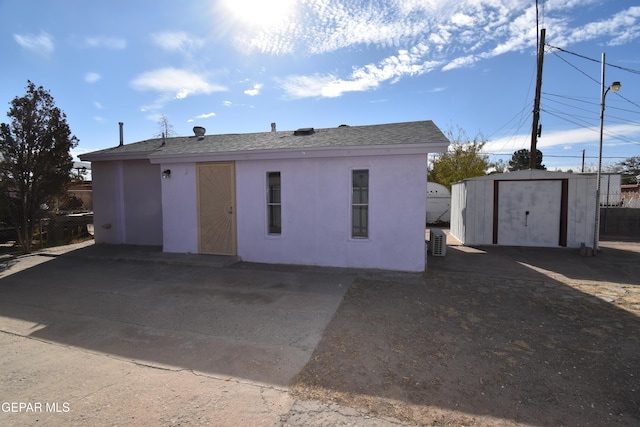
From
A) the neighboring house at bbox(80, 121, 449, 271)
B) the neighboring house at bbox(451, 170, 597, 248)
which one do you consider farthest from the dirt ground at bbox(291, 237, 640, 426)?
the neighboring house at bbox(451, 170, 597, 248)

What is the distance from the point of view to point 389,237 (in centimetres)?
667

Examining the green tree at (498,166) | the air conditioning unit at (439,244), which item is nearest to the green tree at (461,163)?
the green tree at (498,166)

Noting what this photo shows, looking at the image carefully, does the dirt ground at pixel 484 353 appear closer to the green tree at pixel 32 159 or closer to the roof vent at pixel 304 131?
the roof vent at pixel 304 131

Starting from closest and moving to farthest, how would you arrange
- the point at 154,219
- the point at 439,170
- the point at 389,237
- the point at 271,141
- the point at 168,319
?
the point at 168,319, the point at 389,237, the point at 271,141, the point at 154,219, the point at 439,170

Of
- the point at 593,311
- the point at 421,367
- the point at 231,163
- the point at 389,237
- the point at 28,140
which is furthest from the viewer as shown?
the point at 28,140

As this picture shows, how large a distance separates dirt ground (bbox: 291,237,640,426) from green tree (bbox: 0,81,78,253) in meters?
9.27

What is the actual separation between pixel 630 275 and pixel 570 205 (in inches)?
133

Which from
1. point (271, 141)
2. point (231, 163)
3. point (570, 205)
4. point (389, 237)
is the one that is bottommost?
point (389, 237)

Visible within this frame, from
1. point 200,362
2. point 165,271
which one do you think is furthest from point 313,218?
point 200,362

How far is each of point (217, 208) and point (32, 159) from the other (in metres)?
5.67

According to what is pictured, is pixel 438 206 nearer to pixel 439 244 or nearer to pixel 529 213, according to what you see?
pixel 529 213

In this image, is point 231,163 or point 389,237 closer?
point 389,237

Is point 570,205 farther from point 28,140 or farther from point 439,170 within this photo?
point 28,140

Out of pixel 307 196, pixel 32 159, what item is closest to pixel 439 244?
pixel 307 196
